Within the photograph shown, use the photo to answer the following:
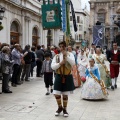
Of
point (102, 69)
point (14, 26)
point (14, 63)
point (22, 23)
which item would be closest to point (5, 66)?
point (14, 63)

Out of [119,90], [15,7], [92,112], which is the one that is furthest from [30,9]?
[92,112]

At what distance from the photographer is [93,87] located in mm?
9219

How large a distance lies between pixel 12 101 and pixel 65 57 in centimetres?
267

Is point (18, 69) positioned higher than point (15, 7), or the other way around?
point (15, 7)

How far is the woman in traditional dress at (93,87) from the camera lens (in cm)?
914

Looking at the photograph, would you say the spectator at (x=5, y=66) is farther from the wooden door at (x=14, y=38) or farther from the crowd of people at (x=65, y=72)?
the wooden door at (x=14, y=38)

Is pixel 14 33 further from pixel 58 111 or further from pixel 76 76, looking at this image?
pixel 58 111

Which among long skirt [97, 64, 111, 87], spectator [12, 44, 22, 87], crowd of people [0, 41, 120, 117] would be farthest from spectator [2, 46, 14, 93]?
long skirt [97, 64, 111, 87]

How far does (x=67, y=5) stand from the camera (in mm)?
13078

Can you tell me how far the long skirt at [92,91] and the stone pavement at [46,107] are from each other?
0.20m

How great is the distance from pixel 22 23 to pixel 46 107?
16125 millimetres

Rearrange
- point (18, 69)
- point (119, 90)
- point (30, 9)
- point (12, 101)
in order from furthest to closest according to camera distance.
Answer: point (30, 9)
point (18, 69)
point (119, 90)
point (12, 101)

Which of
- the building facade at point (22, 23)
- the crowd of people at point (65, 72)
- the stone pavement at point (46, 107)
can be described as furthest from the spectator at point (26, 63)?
the building facade at point (22, 23)

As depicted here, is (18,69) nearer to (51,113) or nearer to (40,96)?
(40,96)
